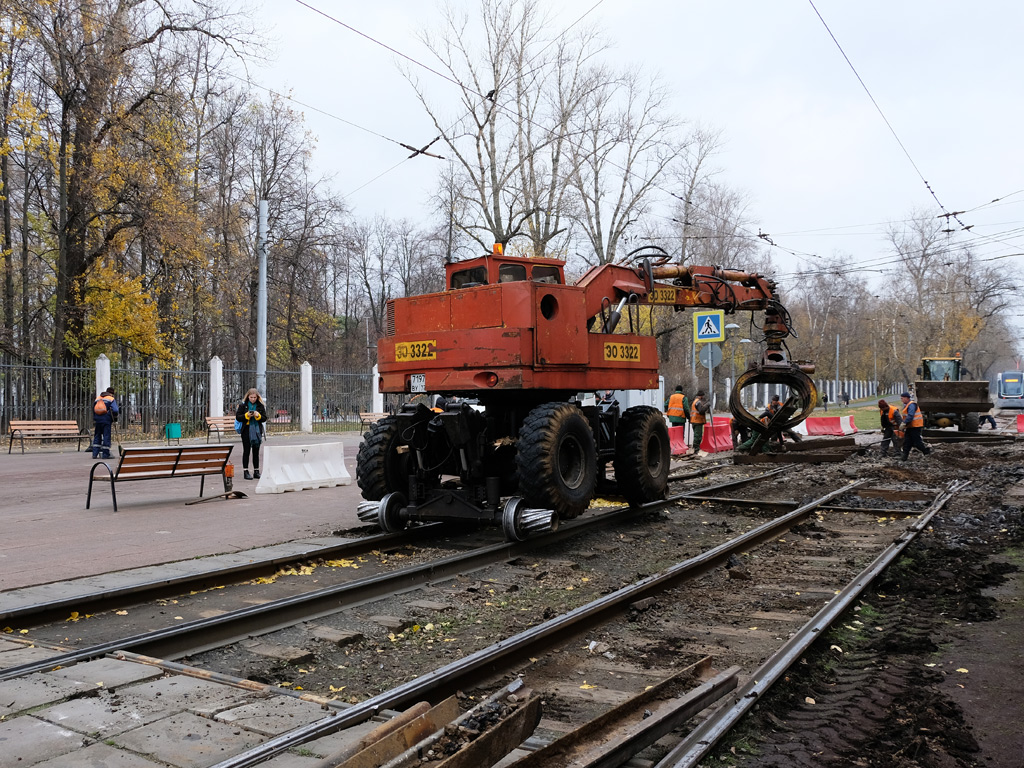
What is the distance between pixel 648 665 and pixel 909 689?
150cm

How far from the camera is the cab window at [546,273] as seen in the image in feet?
33.8

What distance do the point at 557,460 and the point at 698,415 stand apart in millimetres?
14054

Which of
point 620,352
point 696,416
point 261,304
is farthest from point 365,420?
point 620,352

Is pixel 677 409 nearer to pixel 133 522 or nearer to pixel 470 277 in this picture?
pixel 470 277

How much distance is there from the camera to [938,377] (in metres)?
37.2

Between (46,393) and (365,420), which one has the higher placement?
(46,393)

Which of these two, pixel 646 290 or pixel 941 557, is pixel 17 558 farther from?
pixel 941 557

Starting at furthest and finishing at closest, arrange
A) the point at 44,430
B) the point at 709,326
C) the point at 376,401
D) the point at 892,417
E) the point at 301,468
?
1. the point at 376,401
2. the point at 44,430
3. the point at 892,417
4. the point at 709,326
5. the point at 301,468

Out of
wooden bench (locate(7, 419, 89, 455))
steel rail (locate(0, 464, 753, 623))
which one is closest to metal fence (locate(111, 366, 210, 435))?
wooden bench (locate(7, 419, 89, 455))

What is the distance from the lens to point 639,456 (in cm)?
1068

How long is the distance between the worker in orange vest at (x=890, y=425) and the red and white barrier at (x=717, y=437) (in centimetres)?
444

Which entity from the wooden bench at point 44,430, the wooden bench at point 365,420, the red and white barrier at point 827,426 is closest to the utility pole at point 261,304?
the wooden bench at point 44,430

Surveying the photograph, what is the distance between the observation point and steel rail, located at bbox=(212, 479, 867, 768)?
3.67 m

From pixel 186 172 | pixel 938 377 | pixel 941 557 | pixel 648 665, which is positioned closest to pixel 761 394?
pixel 938 377
